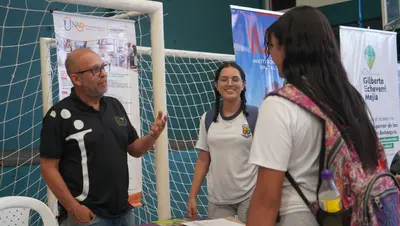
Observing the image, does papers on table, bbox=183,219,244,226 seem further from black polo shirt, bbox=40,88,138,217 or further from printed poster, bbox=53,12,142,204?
printed poster, bbox=53,12,142,204

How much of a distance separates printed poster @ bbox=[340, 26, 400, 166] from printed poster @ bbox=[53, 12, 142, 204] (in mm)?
2042

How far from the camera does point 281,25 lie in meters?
1.14

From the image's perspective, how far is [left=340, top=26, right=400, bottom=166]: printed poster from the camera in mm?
3877

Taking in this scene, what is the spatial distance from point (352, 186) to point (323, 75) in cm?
28

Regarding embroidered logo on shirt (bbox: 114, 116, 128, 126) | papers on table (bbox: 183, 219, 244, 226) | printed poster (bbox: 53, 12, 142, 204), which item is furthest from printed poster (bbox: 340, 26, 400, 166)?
papers on table (bbox: 183, 219, 244, 226)

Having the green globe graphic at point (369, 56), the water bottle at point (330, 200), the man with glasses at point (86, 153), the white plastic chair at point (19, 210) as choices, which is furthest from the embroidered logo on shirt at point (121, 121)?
the green globe graphic at point (369, 56)

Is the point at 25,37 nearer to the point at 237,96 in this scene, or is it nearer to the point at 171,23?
the point at 171,23

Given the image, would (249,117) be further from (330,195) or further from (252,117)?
(330,195)

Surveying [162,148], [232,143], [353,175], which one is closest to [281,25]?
[353,175]

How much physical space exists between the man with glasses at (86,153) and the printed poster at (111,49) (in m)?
0.47

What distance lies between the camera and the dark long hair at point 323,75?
108 cm

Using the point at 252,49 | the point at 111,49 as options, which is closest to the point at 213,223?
the point at 111,49

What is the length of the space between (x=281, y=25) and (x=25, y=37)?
13.7ft

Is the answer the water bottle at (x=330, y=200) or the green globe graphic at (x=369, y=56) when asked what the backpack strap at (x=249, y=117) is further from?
the green globe graphic at (x=369, y=56)
